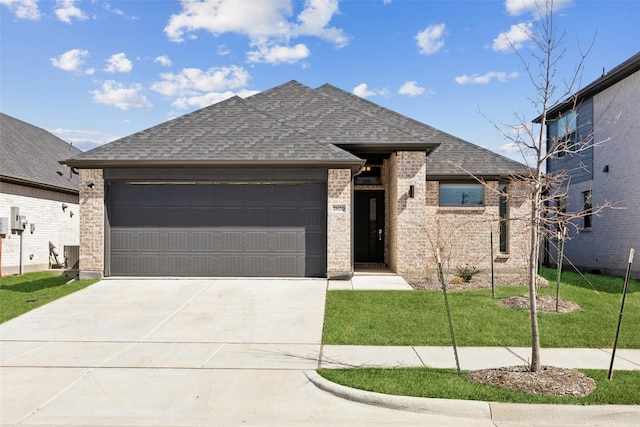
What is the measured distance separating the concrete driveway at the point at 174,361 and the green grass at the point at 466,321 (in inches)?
29.3

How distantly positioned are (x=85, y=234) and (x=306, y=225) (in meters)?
6.82

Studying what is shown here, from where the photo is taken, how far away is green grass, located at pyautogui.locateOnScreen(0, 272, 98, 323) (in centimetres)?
1112

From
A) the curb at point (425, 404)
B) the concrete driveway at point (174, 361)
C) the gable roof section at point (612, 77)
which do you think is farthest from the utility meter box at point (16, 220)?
the gable roof section at point (612, 77)

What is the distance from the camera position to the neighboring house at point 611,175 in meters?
18.0

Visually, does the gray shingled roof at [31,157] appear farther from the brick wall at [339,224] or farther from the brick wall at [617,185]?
the brick wall at [617,185]

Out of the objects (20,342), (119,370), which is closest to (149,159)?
(20,342)

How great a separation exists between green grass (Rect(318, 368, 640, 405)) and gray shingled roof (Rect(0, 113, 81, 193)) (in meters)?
17.2

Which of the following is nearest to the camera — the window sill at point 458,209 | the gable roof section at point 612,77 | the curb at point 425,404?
the curb at point 425,404

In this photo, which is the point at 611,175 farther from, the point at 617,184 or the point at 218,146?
the point at 218,146

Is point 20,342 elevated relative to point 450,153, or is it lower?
lower

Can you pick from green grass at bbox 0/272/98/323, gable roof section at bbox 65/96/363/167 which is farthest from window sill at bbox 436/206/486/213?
green grass at bbox 0/272/98/323

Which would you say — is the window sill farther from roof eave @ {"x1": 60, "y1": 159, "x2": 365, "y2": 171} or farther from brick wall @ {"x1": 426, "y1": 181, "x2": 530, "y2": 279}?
roof eave @ {"x1": 60, "y1": 159, "x2": 365, "y2": 171}

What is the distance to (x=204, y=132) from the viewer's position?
50.9 feet

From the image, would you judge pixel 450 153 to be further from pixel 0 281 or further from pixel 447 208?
A: pixel 0 281
